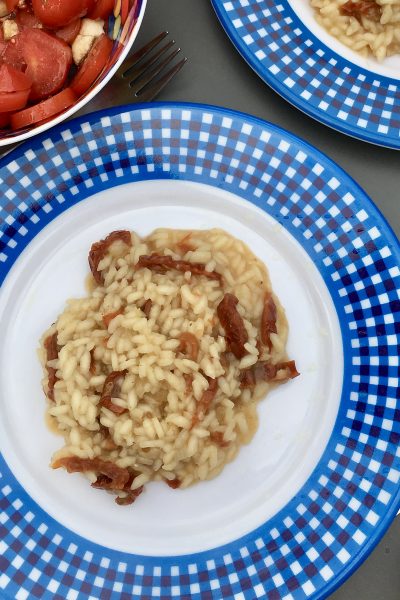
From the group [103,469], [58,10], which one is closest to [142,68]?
[58,10]

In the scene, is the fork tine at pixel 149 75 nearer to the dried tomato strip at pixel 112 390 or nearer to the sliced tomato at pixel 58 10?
the sliced tomato at pixel 58 10

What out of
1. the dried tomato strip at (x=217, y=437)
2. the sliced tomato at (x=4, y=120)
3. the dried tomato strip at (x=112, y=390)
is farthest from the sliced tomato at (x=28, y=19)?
the dried tomato strip at (x=217, y=437)

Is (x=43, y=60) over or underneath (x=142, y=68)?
underneath

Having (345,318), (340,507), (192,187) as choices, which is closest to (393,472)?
(340,507)

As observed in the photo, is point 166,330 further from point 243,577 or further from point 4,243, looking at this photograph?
point 243,577

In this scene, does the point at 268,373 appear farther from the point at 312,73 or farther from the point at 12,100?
the point at 12,100
